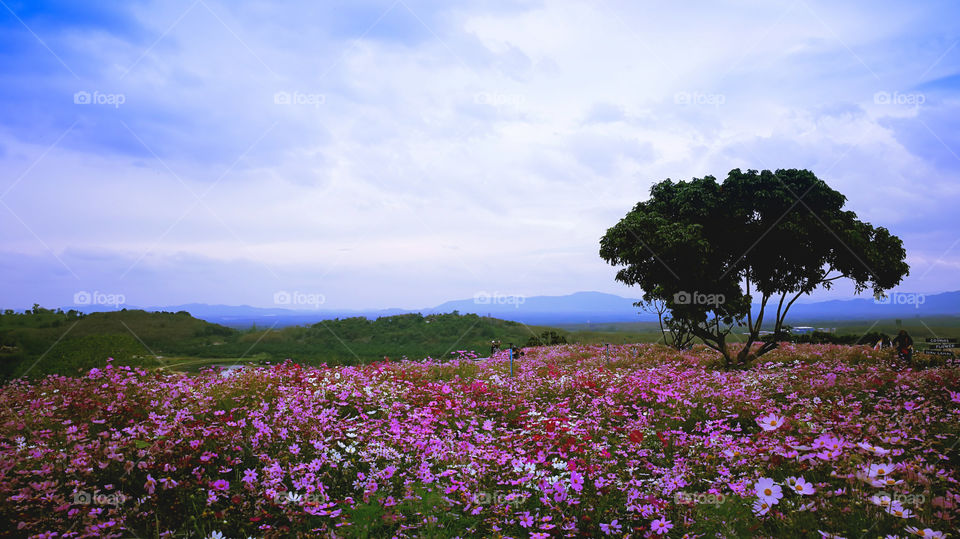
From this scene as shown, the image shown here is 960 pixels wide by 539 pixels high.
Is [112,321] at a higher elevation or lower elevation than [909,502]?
higher

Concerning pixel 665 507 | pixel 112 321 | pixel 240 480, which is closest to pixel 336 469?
pixel 240 480

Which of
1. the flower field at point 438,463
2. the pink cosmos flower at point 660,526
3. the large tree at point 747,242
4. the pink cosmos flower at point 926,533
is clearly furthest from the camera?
the large tree at point 747,242

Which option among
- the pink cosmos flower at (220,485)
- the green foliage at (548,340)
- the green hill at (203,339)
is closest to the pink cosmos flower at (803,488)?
the pink cosmos flower at (220,485)

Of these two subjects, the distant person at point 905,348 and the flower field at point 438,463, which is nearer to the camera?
the flower field at point 438,463

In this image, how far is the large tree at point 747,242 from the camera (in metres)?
15.3

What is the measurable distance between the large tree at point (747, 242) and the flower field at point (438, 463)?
7159 mm

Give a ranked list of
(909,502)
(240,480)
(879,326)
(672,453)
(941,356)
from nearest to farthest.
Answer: (909,502), (240,480), (672,453), (941,356), (879,326)

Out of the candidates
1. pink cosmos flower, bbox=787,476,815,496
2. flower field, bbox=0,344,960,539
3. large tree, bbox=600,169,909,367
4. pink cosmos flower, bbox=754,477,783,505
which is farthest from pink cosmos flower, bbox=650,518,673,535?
large tree, bbox=600,169,909,367

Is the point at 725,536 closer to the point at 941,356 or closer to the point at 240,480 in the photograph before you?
the point at 240,480

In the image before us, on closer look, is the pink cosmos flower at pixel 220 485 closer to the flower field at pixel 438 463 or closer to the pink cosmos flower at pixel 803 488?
the flower field at pixel 438 463

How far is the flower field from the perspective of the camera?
3729mm

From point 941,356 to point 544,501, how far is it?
14779 millimetres

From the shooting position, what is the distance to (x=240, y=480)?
4.93 meters

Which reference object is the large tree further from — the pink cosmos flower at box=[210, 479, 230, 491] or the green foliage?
the pink cosmos flower at box=[210, 479, 230, 491]
